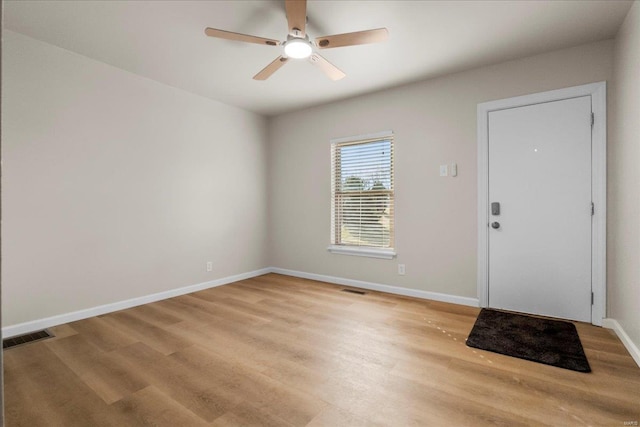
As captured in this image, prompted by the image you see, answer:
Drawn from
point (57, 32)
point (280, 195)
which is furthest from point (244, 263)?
point (57, 32)

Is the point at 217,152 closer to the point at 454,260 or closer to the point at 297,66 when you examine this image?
the point at 297,66

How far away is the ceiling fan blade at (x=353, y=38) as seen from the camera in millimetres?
2525

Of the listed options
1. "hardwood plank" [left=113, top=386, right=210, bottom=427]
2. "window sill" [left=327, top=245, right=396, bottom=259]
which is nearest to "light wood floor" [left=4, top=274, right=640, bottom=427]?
"hardwood plank" [left=113, top=386, right=210, bottom=427]

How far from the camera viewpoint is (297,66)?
11.8 ft

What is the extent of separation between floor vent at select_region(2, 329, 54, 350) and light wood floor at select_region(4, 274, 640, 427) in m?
0.10

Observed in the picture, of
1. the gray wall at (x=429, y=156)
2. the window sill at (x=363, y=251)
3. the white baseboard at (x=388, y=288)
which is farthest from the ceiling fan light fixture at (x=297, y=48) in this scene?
the white baseboard at (x=388, y=288)

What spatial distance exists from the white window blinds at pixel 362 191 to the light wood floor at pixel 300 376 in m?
1.40

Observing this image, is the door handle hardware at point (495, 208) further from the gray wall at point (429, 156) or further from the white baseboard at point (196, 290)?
the white baseboard at point (196, 290)

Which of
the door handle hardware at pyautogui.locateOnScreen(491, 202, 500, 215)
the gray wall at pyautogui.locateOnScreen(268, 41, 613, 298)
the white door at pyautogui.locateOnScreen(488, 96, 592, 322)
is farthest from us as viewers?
the door handle hardware at pyautogui.locateOnScreen(491, 202, 500, 215)

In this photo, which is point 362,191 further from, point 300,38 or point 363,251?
point 300,38

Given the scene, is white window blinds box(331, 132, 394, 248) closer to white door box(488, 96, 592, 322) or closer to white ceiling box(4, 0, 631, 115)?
white ceiling box(4, 0, 631, 115)

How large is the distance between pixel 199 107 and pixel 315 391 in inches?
151

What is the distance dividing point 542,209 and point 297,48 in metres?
2.84

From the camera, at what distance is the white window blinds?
14.5ft
